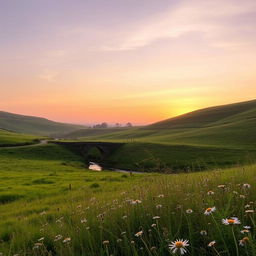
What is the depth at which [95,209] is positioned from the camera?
7559 mm

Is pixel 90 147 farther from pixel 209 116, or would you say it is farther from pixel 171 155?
pixel 209 116

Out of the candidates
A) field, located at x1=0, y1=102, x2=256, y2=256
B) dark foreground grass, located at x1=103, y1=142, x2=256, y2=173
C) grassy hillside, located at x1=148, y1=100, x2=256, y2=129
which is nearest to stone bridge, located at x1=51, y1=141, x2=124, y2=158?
dark foreground grass, located at x1=103, y1=142, x2=256, y2=173

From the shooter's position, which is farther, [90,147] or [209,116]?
[209,116]

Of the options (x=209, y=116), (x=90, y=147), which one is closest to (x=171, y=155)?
(x=90, y=147)

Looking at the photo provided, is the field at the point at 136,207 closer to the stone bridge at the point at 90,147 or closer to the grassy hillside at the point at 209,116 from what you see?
the stone bridge at the point at 90,147

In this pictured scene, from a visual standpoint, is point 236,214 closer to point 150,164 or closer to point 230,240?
point 230,240

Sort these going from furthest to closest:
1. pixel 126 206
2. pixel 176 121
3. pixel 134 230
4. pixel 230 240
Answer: pixel 176 121 < pixel 126 206 < pixel 134 230 < pixel 230 240

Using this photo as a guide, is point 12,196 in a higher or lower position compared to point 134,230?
lower

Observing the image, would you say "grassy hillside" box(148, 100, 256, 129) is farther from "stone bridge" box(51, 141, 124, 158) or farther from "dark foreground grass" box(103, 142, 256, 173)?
"dark foreground grass" box(103, 142, 256, 173)

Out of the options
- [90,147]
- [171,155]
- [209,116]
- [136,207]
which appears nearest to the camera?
[136,207]

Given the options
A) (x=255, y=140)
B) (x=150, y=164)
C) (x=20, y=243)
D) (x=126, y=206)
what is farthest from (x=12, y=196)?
(x=255, y=140)

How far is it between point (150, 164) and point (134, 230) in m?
54.3

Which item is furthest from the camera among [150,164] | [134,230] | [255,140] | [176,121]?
[176,121]

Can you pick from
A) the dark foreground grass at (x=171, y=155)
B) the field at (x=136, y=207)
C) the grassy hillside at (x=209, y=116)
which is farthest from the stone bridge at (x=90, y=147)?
the grassy hillside at (x=209, y=116)
